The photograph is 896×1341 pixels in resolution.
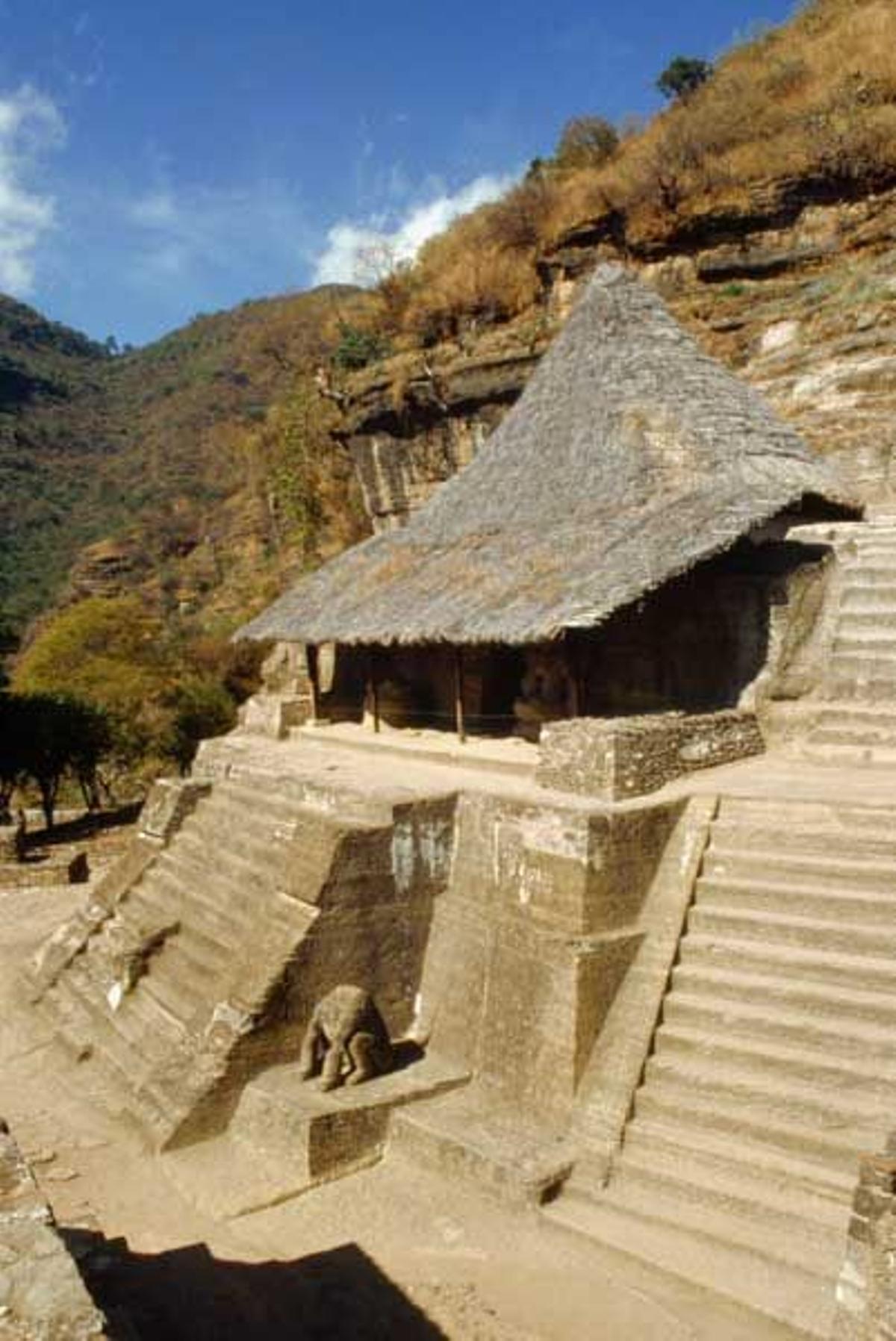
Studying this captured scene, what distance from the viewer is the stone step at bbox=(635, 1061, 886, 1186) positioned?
5.76 m

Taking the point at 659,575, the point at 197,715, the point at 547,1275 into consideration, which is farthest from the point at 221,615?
the point at 547,1275

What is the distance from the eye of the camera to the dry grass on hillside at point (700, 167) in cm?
2081

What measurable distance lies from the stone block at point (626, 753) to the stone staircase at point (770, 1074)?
2.81ft

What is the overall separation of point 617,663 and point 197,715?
1446 cm

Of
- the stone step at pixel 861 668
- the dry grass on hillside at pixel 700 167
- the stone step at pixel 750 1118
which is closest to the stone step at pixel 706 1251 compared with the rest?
the stone step at pixel 750 1118

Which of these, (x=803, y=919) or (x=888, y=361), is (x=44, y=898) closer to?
(x=803, y=919)

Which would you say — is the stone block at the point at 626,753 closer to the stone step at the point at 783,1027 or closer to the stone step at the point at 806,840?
the stone step at the point at 806,840

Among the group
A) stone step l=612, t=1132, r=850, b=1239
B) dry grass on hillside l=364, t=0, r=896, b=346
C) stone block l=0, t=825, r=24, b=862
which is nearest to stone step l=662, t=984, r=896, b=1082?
stone step l=612, t=1132, r=850, b=1239

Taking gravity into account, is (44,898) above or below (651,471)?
below

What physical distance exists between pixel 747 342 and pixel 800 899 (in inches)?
543

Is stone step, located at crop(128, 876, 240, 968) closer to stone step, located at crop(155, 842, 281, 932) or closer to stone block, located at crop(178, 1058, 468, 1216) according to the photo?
stone step, located at crop(155, 842, 281, 932)

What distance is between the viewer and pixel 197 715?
2350cm

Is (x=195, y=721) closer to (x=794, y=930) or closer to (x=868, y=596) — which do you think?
(x=868, y=596)

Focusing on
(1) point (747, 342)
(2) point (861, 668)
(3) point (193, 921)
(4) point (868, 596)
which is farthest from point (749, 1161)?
(1) point (747, 342)
